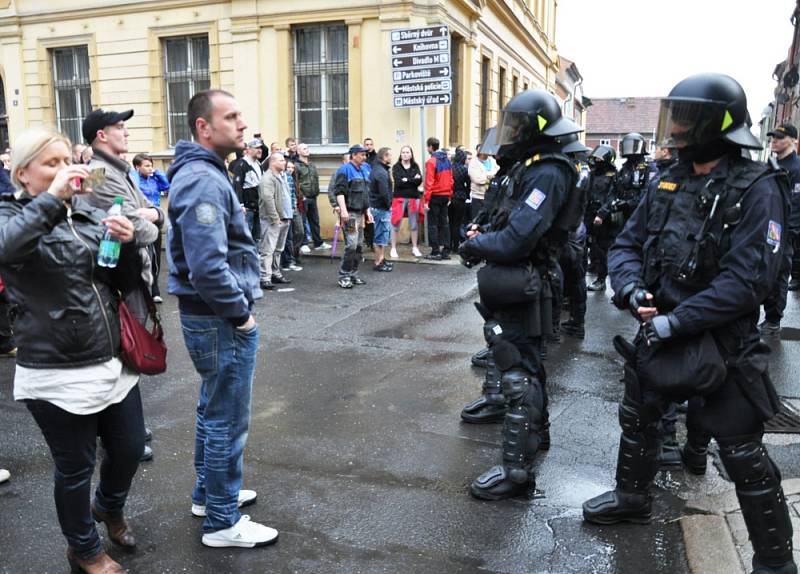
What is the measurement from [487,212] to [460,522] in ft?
5.77

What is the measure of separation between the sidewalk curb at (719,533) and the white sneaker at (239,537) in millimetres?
1941

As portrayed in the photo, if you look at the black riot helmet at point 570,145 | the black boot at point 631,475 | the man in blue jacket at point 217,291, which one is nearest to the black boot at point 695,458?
the black boot at point 631,475

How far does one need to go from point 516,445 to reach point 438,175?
8467 mm

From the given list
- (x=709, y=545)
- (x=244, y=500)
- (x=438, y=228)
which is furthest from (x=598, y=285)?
(x=244, y=500)

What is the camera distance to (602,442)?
4.50m

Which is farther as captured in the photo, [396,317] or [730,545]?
[396,317]

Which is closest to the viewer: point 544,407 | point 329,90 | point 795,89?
point 544,407

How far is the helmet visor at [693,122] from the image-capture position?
292 cm

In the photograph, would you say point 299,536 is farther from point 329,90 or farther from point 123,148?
point 329,90

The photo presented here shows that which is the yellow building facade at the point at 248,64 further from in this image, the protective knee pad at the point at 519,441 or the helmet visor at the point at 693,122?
the helmet visor at the point at 693,122

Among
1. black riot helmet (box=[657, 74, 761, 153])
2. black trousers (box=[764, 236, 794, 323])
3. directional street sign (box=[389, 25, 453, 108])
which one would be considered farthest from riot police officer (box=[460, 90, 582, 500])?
directional street sign (box=[389, 25, 453, 108])

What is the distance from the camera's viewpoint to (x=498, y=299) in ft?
12.6

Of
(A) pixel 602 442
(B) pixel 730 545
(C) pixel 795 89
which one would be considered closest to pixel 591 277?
(A) pixel 602 442

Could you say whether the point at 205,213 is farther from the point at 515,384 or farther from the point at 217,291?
the point at 515,384
